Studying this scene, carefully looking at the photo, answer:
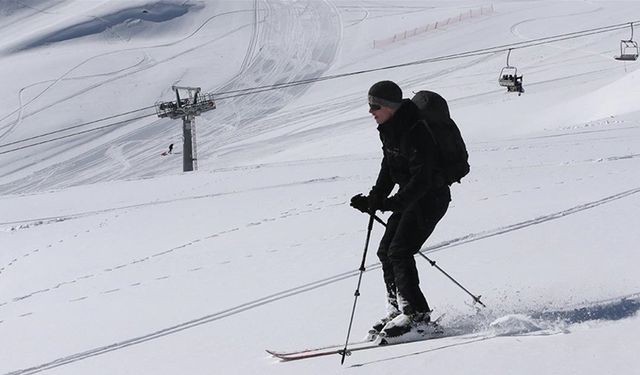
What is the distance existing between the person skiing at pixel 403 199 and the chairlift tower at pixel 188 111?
29926 mm

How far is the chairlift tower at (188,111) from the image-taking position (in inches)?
1423

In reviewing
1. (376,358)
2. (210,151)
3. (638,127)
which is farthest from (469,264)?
(210,151)

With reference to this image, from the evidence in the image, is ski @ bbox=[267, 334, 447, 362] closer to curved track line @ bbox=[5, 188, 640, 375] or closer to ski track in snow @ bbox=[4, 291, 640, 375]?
ski track in snow @ bbox=[4, 291, 640, 375]

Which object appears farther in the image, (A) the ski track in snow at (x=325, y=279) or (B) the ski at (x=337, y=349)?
(A) the ski track in snow at (x=325, y=279)

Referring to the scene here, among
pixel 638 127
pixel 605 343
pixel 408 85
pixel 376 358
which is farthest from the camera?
pixel 408 85

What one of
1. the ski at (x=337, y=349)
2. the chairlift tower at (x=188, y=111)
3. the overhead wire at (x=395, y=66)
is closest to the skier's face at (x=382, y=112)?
the ski at (x=337, y=349)

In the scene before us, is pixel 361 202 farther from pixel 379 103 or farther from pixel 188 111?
pixel 188 111

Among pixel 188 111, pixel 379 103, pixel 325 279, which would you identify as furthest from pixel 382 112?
pixel 188 111

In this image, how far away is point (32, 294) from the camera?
836 cm

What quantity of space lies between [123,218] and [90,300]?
4783mm

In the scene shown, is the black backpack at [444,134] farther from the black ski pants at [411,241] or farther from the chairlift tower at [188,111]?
the chairlift tower at [188,111]

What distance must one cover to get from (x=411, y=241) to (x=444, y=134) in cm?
62

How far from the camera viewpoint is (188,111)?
124ft

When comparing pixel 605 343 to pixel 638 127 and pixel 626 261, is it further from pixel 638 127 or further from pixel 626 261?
pixel 638 127
